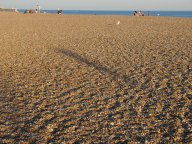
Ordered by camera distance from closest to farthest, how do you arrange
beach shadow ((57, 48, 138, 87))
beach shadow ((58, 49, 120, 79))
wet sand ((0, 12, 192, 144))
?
1. wet sand ((0, 12, 192, 144))
2. beach shadow ((57, 48, 138, 87))
3. beach shadow ((58, 49, 120, 79))

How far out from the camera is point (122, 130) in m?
6.49

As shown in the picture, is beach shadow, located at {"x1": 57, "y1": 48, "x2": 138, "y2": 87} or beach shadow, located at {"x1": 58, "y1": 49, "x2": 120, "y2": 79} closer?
beach shadow, located at {"x1": 57, "y1": 48, "x2": 138, "y2": 87}

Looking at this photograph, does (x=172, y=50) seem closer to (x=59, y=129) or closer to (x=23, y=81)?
(x=23, y=81)

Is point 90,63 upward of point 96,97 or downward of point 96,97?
upward

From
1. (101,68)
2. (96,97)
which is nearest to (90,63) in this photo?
(101,68)

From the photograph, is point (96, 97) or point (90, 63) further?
point (90, 63)

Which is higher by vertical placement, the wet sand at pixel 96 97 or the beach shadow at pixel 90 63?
the beach shadow at pixel 90 63

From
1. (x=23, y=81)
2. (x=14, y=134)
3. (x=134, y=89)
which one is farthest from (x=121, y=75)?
(x=14, y=134)

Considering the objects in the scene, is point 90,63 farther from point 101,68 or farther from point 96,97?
point 96,97

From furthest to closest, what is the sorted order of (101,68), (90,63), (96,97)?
(90,63) → (101,68) → (96,97)

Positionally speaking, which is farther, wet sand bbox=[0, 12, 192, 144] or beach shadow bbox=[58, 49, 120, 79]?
beach shadow bbox=[58, 49, 120, 79]

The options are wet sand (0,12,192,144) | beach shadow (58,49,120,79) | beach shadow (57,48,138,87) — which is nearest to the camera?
wet sand (0,12,192,144)

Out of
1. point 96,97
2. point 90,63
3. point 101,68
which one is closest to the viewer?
point 96,97

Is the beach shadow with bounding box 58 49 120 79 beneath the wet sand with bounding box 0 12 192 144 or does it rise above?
above
